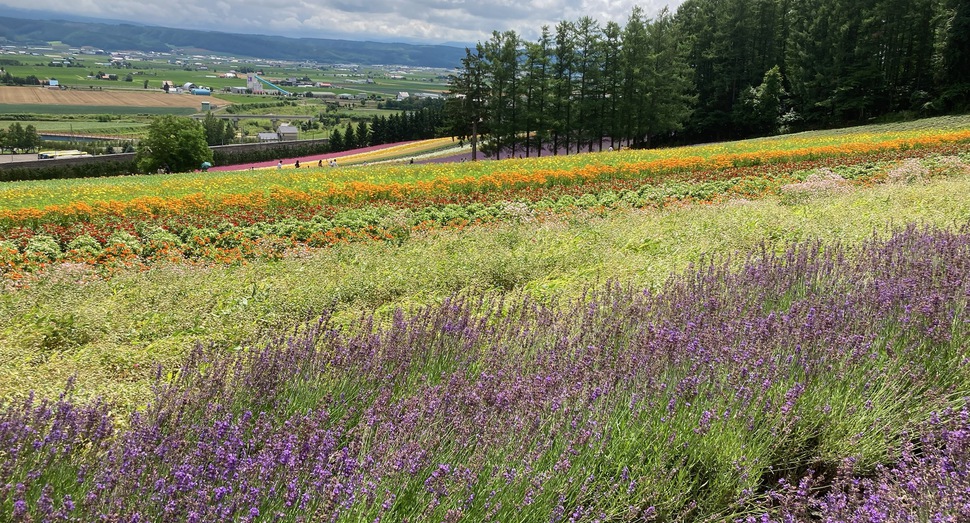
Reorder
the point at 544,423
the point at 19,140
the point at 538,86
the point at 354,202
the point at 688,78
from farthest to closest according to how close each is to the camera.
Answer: the point at 19,140 → the point at 688,78 → the point at 538,86 → the point at 354,202 → the point at 544,423

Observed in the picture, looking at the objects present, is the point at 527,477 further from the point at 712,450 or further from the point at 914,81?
the point at 914,81

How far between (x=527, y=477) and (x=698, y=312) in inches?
101

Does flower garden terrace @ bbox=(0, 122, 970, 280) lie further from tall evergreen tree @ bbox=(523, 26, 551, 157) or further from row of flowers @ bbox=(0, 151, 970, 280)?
tall evergreen tree @ bbox=(523, 26, 551, 157)

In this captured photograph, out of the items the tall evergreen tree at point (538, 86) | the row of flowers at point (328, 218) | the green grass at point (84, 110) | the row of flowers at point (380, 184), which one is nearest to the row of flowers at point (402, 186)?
the row of flowers at point (380, 184)

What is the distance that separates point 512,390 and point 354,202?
46.0ft

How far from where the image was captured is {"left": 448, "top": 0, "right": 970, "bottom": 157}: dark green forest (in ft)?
169

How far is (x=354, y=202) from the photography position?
16.7 meters

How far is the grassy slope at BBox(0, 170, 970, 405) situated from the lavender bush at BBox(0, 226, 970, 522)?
1.67 meters

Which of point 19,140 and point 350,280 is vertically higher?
point 19,140

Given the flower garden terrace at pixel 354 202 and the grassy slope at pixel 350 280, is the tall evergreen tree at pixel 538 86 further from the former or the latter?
the grassy slope at pixel 350 280

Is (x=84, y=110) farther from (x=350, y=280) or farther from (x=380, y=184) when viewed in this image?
(x=350, y=280)

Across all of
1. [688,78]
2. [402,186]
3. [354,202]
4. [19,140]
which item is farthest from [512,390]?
[19,140]

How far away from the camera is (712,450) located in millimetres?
3191

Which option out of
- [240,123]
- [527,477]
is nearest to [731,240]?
[527,477]
